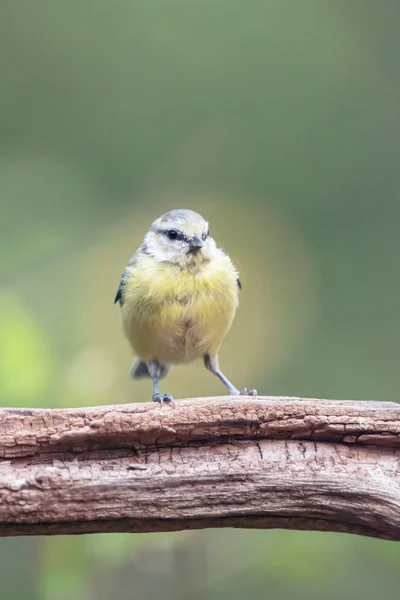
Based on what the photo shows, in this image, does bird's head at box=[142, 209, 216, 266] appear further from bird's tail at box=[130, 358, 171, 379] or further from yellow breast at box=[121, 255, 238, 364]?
bird's tail at box=[130, 358, 171, 379]

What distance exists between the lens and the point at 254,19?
16.4 feet

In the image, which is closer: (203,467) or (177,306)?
(203,467)

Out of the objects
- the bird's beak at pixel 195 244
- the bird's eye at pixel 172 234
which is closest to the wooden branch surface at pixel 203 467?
the bird's beak at pixel 195 244

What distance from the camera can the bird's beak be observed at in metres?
3.03

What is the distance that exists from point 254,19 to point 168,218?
2.41m

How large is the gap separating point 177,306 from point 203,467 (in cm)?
97

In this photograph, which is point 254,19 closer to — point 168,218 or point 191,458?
point 168,218

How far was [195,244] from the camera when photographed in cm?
303

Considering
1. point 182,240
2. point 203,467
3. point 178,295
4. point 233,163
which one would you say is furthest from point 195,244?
point 233,163

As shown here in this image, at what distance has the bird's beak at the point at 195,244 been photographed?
119 inches

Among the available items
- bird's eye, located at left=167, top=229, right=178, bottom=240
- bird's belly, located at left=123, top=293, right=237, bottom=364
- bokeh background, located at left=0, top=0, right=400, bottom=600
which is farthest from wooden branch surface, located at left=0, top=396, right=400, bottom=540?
bokeh background, located at left=0, top=0, right=400, bottom=600

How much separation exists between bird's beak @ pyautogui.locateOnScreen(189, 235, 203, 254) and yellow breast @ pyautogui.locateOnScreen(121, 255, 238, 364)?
75 millimetres

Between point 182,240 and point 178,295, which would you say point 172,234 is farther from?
point 178,295

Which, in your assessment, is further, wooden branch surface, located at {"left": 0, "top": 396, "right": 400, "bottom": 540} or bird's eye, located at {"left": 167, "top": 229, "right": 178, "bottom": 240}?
bird's eye, located at {"left": 167, "top": 229, "right": 178, "bottom": 240}
